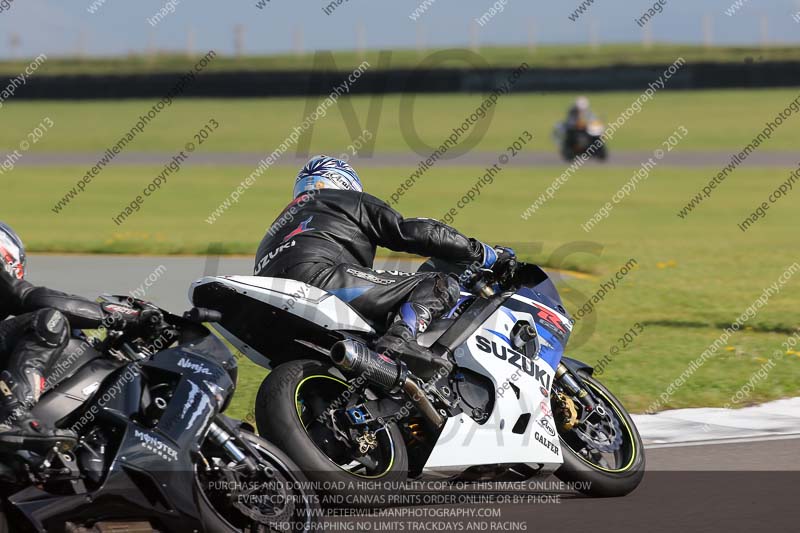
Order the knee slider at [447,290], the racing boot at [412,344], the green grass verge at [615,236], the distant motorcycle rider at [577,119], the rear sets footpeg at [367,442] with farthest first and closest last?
the distant motorcycle rider at [577,119]
the green grass verge at [615,236]
the knee slider at [447,290]
the racing boot at [412,344]
the rear sets footpeg at [367,442]

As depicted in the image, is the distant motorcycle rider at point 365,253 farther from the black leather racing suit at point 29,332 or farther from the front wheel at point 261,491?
the black leather racing suit at point 29,332

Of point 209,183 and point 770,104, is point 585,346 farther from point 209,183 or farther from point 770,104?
point 770,104

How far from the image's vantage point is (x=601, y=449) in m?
6.74

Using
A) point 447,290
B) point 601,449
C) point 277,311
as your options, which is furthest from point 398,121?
point 277,311

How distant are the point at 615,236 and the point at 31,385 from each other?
16.0 m

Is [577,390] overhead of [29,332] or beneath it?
beneath

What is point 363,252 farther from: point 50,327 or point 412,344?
point 50,327

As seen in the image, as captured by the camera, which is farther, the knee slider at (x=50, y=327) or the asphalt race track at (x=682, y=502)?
the asphalt race track at (x=682, y=502)

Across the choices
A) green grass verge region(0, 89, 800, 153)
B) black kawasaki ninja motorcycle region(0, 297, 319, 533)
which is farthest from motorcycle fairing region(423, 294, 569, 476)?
green grass verge region(0, 89, 800, 153)

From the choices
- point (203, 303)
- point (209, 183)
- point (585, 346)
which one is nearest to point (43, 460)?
point (203, 303)

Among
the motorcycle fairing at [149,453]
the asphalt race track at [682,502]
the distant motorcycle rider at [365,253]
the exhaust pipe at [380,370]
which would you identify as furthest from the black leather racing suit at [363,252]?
the motorcycle fairing at [149,453]

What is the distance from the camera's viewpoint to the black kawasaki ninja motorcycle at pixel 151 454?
494 cm

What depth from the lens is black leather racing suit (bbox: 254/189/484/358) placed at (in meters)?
6.30

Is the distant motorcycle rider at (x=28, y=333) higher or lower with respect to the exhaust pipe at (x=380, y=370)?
higher
